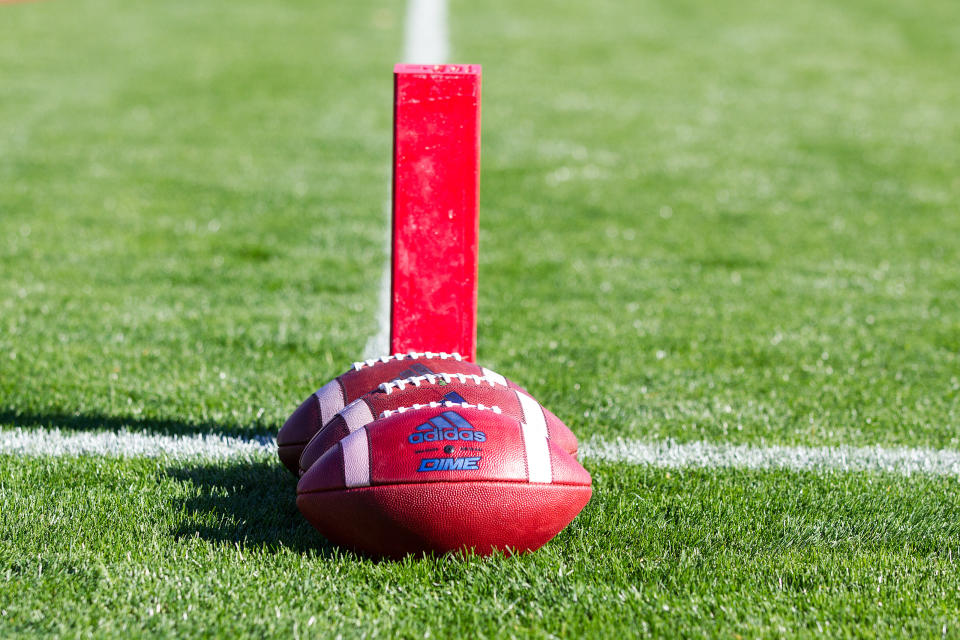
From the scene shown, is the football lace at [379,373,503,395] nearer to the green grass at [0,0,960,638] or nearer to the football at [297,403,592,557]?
the football at [297,403,592,557]

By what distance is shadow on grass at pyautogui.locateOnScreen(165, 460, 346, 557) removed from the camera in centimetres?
300

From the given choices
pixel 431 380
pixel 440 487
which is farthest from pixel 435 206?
pixel 440 487

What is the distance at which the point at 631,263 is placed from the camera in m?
6.66

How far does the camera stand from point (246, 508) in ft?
10.5

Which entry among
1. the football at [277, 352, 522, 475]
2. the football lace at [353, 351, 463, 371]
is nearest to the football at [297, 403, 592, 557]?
the football at [277, 352, 522, 475]

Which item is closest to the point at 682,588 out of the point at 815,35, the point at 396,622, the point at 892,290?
the point at 396,622

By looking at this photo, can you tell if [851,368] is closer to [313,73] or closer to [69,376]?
[69,376]

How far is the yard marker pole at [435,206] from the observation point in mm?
3418

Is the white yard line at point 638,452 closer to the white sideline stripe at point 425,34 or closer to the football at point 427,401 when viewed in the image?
the football at point 427,401

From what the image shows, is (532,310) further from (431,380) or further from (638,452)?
(431,380)

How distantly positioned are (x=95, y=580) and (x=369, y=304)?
10.1 feet

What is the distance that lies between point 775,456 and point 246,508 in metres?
1.88

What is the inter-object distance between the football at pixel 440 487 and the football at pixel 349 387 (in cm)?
39

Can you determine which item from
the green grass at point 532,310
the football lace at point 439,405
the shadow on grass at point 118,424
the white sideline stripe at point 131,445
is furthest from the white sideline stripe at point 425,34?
the football lace at point 439,405
